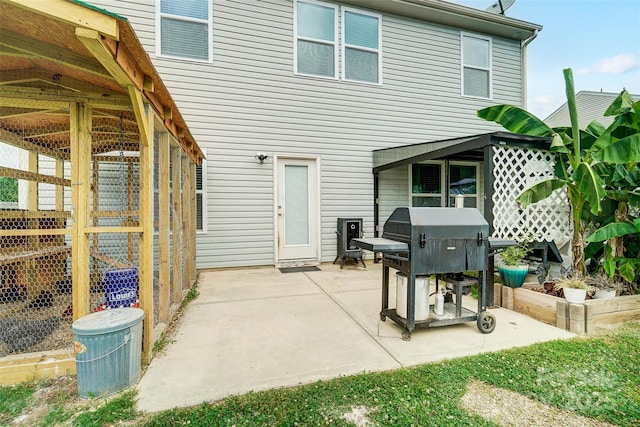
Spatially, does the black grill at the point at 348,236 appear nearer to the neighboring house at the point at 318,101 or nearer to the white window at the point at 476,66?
the neighboring house at the point at 318,101

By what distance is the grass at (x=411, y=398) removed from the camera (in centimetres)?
179

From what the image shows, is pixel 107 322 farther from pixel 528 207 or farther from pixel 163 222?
pixel 528 207

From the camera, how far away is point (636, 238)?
3.83 meters

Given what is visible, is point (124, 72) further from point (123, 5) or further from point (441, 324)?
point (123, 5)

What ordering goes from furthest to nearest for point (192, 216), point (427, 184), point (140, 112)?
1. point (427, 184)
2. point (192, 216)
3. point (140, 112)

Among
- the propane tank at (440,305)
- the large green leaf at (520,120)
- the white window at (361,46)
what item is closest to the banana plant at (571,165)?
the large green leaf at (520,120)

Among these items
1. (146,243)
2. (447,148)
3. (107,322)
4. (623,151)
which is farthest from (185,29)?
(623,151)

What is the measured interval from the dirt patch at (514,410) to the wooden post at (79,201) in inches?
119

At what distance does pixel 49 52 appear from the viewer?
2.08 m

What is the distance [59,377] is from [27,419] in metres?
0.49

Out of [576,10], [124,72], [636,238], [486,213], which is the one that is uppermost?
[576,10]

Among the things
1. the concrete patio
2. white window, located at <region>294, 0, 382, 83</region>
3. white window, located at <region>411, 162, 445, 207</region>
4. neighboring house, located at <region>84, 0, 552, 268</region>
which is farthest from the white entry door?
white window, located at <region>411, 162, 445, 207</region>

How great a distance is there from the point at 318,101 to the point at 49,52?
496 cm

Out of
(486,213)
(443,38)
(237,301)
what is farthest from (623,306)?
(443,38)
